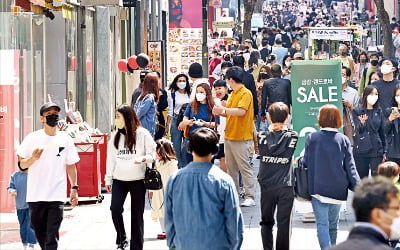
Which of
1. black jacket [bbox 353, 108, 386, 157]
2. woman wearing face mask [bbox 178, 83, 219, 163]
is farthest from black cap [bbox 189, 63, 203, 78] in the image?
black jacket [bbox 353, 108, 386, 157]

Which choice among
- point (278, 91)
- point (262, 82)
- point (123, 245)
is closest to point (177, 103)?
point (278, 91)

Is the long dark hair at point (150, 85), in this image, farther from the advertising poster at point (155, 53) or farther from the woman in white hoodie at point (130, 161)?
the advertising poster at point (155, 53)

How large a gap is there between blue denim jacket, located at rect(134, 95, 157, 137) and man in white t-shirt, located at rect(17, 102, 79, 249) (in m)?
4.47

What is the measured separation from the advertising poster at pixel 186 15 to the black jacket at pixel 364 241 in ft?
83.9

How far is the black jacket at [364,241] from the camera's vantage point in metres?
5.00

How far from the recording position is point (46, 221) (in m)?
10.3

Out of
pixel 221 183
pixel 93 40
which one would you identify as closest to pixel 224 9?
pixel 93 40

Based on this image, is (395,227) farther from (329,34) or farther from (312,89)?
(329,34)

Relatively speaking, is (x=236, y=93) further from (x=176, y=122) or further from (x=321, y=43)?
(x=321, y=43)

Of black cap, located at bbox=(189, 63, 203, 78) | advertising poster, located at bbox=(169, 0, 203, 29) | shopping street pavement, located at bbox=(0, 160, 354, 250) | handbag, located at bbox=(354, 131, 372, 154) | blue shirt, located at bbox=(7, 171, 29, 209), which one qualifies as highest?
advertising poster, located at bbox=(169, 0, 203, 29)

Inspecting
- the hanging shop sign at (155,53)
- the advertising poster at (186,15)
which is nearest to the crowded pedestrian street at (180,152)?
the hanging shop sign at (155,53)

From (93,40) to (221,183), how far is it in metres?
15.8

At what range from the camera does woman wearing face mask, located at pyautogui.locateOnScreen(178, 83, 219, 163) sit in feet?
48.2

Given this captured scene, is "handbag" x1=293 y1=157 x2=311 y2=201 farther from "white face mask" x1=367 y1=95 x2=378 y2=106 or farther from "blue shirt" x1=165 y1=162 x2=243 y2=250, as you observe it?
"white face mask" x1=367 y1=95 x2=378 y2=106
